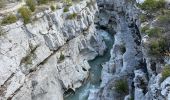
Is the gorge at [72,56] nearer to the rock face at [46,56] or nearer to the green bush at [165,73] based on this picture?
the rock face at [46,56]

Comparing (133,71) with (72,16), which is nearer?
(133,71)

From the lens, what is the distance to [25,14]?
42.8 metres

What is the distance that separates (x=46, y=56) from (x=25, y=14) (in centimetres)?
561

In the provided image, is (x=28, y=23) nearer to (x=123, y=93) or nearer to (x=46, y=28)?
(x=46, y=28)

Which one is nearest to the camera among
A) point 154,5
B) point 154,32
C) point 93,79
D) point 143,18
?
point 154,32

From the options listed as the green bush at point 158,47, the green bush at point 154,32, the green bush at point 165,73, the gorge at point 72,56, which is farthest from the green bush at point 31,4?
the green bush at point 165,73

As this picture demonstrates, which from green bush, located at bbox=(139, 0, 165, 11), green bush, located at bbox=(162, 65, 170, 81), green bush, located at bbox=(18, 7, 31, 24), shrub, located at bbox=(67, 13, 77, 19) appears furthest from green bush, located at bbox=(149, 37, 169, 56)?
shrub, located at bbox=(67, 13, 77, 19)

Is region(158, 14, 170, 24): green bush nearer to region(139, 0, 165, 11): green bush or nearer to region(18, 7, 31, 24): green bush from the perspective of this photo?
region(139, 0, 165, 11): green bush

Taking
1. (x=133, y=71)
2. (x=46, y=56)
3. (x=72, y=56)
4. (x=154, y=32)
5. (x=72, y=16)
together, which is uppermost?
(x=154, y=32)

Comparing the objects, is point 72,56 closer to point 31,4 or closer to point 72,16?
point 72,16

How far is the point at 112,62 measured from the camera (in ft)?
136

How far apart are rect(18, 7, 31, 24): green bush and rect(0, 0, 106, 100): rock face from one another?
0.79 meters

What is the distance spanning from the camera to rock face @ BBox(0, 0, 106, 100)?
38375mm

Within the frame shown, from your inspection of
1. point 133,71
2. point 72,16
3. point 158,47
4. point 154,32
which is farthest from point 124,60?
point 72,16
